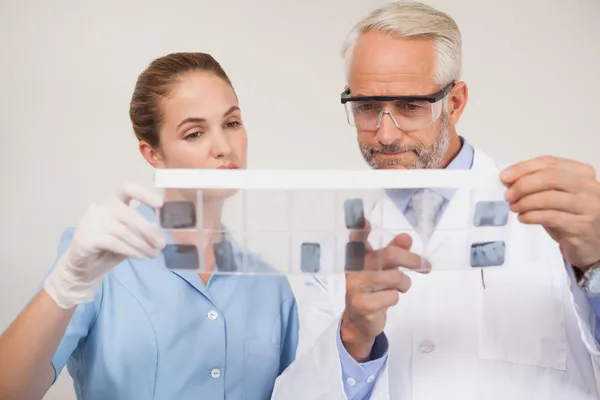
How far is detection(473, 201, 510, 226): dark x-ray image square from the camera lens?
1.00 m

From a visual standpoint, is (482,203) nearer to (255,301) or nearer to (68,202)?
(255,301)

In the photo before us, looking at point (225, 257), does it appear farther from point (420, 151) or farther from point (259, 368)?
point (420, 151)

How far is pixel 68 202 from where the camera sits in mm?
2020

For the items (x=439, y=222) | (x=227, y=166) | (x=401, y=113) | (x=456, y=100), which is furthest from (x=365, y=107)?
(x=439, y=222)

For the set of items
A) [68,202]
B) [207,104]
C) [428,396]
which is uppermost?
[207,104]

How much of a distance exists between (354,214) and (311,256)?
10 centimetres

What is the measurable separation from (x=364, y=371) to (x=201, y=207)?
1.43 ft

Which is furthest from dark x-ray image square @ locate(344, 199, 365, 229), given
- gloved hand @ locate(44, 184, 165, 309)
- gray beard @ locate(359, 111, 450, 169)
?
gray beard @ locate(359, 111, 450, 169)

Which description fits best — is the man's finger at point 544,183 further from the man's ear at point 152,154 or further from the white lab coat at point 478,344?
the man's ear at point 152,154

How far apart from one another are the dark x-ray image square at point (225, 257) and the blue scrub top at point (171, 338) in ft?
0.66

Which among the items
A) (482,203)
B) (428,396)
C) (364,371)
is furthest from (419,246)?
(428,396)

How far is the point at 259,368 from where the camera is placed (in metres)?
1.34

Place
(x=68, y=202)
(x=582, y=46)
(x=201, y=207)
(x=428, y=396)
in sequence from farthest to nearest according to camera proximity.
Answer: (x=582, y=46) → (x=68, y=202) → (x=428, y=396) → (x=201, y=207)

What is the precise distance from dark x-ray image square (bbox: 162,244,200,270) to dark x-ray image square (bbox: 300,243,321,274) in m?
0.17
